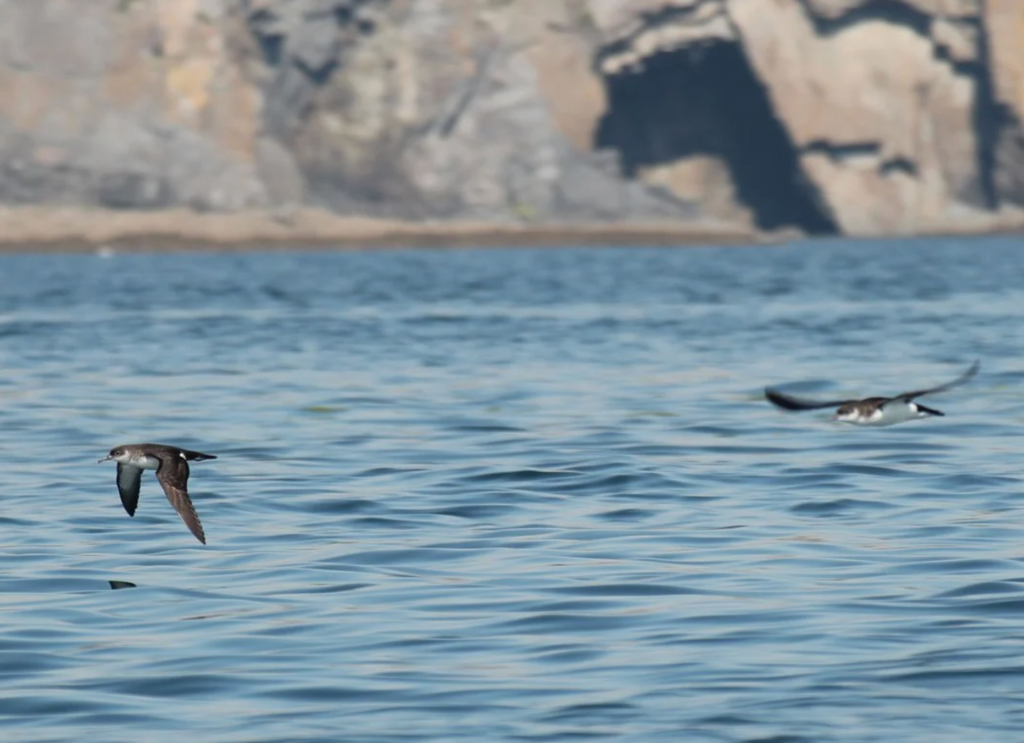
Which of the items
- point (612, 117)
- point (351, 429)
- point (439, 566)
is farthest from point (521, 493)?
point (612, 117)

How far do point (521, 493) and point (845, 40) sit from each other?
12404cm

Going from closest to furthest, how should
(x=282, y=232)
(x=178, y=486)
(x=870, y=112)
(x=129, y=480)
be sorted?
(x=178, y=486)
(x=129, y=480)
(x=282, y=232)
(x=870, y=112)

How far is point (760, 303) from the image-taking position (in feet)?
163

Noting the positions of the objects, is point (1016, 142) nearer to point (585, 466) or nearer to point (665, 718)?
point (585, 466)

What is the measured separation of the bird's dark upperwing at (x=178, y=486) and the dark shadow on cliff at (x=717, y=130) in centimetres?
12186

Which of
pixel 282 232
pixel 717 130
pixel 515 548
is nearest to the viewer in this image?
pixel 515 548

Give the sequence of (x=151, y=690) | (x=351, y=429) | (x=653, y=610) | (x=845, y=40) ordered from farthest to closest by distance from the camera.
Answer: (x=845, y=40)
(x=351, y=429)
(x=653, y=610)
(x=151, y=690)

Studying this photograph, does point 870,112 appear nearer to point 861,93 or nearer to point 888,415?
point 861,93

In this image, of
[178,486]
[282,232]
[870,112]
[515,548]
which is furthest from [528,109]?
[178,486]

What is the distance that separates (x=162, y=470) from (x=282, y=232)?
105915 mm

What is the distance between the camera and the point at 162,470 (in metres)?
14.1

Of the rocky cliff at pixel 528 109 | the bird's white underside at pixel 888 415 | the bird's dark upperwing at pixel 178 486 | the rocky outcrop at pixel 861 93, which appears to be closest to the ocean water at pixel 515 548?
the bird's dark upperwing at pixel 178 486

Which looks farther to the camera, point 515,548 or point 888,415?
point 888,415

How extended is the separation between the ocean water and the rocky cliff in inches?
3338
